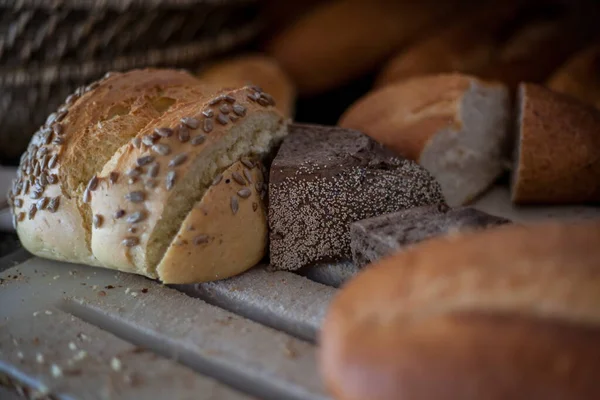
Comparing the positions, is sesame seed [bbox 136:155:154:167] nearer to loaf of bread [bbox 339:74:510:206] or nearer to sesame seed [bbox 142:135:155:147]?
sesame seed [bbox 142:135:155:147]

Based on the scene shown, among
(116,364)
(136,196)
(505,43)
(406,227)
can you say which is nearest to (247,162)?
(136,196)

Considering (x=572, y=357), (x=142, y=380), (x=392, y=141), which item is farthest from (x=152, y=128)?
(x=572, y=357)

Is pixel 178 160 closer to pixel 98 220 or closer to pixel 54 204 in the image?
pixel 98 220

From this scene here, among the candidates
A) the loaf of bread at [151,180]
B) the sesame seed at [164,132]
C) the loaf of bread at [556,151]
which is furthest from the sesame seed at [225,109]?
the loaf of bread at [556,151]

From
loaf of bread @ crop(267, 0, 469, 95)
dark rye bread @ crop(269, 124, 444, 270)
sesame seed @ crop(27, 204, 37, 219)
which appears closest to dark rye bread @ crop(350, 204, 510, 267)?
dark rye bread @ crop(269, 124, 444, 270)

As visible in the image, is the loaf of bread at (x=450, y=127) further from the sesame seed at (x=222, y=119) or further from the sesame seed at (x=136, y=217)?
the sesame seed at (x=136, y=217)

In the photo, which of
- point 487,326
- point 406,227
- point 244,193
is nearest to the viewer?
point 487,326

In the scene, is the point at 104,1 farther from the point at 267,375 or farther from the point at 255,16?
the point at 267,375
